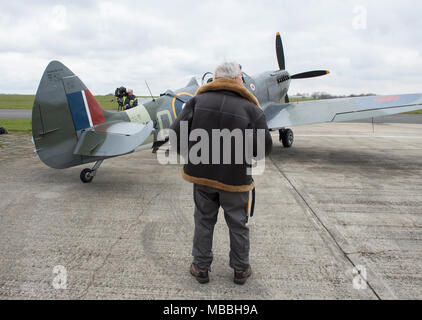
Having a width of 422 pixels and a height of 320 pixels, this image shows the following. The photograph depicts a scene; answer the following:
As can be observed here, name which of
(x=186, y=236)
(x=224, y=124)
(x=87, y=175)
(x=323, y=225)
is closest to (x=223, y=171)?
(x=224, y=124)

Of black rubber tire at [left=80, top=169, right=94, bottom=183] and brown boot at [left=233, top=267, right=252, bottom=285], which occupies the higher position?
black rubber tire at [left=80, top=169, right=94, bottom=183]

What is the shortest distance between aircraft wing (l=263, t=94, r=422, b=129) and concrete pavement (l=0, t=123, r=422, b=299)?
2124 mm

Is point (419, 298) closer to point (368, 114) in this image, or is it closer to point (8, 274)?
point (8, 274)

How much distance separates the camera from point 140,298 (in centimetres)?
240

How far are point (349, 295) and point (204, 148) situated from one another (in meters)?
1.64

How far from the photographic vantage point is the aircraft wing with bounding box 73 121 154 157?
191 inches

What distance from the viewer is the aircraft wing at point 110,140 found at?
15.9 ft

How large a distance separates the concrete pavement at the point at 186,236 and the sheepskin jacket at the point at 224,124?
2.87ft

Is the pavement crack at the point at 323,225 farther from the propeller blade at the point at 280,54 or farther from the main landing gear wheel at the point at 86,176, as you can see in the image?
the propeller blade at the point at 280,54

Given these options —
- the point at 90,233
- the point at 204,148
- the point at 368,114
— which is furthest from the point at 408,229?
the point at 368,114

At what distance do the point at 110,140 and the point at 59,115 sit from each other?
0.90 meters

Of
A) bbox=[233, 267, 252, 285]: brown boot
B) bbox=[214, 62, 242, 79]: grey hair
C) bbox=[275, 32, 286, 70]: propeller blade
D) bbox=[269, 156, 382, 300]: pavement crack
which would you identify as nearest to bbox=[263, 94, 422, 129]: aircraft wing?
bbox=[269, 156, 382, 300]: pavement crack

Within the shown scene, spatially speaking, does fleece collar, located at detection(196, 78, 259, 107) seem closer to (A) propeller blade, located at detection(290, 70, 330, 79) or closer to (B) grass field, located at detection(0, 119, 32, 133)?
(A) propeller blade, located at detection(290, 70, 330, 79)

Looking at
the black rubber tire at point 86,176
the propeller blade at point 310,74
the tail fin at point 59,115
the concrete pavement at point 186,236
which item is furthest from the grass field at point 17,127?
the propeller blade at point 310,74
